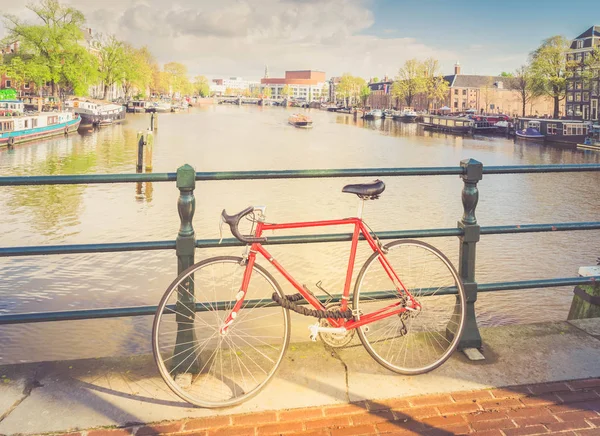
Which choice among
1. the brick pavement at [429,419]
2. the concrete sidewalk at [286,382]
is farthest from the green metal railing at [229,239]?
the brick pavement at [429,419]

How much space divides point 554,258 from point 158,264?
8968 mm

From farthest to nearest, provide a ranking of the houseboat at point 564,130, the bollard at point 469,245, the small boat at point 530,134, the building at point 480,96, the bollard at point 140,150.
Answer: the building at point 480,96 → the small boat at point 530,134 → the houseboat at point 564,130 → the bollard at point 140,150 → the bollard at point 469,245

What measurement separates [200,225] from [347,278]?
12.3 meters

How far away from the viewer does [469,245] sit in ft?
11.9

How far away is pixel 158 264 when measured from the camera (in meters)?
11.3

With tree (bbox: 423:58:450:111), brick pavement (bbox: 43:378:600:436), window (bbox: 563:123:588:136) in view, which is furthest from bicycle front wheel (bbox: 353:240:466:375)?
tree (bbox: 423:58:450:111)

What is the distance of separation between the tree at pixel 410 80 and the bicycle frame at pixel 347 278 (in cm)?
10120

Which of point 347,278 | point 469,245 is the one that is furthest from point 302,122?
point 347,278

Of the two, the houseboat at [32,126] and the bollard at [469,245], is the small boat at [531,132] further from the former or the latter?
the bollard at [469,245]

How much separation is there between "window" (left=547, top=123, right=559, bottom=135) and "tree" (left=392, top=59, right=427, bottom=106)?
49.4 metres

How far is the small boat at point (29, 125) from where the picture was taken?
35031 millimetres

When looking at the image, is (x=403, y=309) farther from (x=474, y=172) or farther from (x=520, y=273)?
(x=520, y=273)

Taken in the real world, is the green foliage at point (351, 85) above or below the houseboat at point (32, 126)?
above

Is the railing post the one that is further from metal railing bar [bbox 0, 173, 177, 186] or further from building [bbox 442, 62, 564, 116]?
building [bbox 442, 62, 564, 116]
